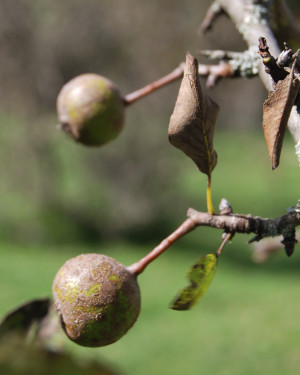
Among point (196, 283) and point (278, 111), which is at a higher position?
point (278, 111)

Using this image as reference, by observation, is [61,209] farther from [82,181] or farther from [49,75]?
[49,75]

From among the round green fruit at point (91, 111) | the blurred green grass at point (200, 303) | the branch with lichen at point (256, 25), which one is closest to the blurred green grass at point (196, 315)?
the blurred green grass at point (200, 303)

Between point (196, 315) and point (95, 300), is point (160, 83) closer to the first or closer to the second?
point (95, 300)

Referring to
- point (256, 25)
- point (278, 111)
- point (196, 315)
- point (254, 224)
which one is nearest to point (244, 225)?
point (254, 224)

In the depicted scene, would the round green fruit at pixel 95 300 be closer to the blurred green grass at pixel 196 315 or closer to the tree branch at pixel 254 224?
the tree branch at pixel 254 224

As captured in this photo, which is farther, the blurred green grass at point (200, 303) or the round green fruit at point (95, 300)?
the blurred green grass at point (200, 303)

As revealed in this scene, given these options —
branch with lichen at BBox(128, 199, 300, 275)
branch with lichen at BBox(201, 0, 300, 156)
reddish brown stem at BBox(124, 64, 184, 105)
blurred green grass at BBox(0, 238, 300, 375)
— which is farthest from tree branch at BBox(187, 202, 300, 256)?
blurred green grass at BBox(0, 238, 300, 375)
